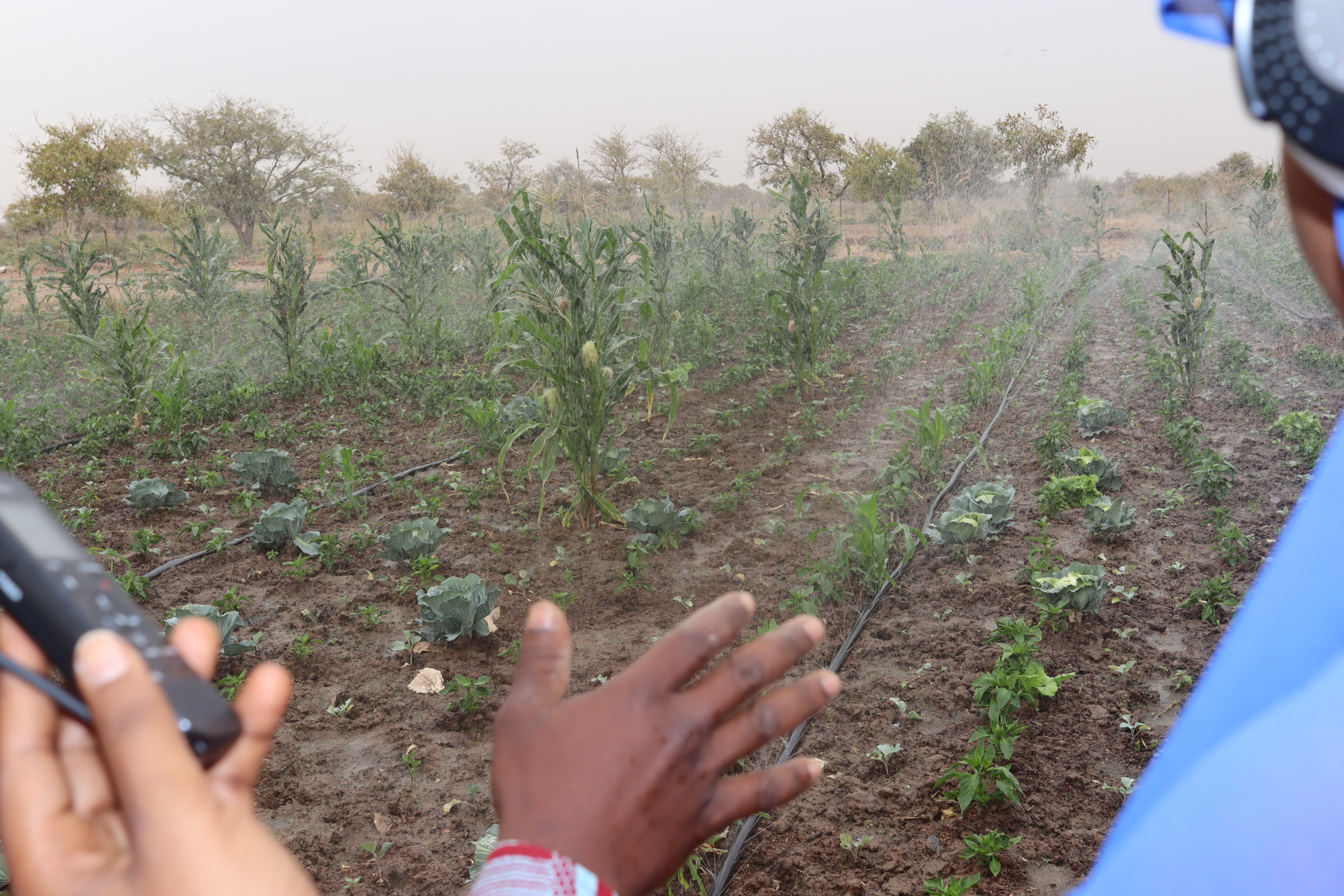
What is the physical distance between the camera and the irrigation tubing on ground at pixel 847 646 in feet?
6.99

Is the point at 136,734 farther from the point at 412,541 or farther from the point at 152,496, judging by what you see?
the point at 152,496

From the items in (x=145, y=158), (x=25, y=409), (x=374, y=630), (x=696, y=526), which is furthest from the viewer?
(x=145, y=158)

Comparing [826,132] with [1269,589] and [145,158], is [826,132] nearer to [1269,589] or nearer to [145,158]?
[145,158]

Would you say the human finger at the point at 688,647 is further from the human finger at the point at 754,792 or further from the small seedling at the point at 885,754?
the small seedling at the point at 885,754

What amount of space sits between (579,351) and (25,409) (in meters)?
6.44

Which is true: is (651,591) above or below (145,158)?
below

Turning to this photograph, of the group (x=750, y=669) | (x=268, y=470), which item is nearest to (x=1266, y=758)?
(x=750, y=669)

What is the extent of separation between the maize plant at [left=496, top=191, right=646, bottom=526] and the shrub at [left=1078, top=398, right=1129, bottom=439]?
3546 mm

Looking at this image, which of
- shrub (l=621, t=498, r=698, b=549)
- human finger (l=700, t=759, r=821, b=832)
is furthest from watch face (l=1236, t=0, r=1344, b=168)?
shrub (l=621, t=498, r=698, b=549)

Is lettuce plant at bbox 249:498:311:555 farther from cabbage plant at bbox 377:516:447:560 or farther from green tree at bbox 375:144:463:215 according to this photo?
green tree at bbox 375:144:463:215

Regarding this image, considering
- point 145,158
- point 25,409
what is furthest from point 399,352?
point 145,158

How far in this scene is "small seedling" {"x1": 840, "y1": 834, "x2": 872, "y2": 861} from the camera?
7.07 feet

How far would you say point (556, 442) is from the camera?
4449mm

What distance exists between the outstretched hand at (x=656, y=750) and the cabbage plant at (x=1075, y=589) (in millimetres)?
2919
